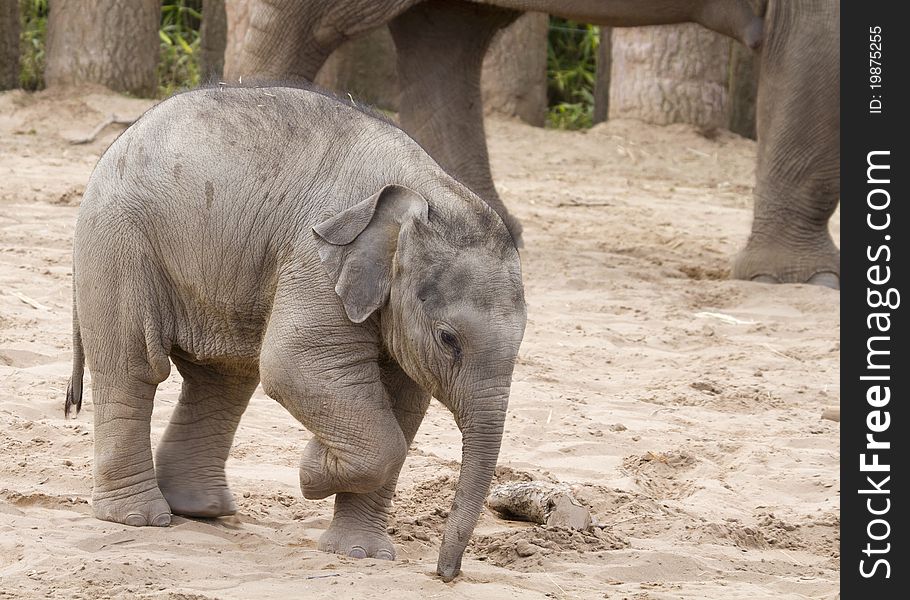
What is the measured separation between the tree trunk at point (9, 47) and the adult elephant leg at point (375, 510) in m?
8.34

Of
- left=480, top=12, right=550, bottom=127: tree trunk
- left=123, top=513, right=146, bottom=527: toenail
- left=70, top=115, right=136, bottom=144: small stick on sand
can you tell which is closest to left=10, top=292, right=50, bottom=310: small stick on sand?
left=123, top=513, right=146, bottom=527: toenail

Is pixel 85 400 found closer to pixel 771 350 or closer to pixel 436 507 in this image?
pixel 436 507

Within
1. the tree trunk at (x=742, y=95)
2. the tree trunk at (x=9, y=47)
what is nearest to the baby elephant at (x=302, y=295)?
the tree trunk at (x=9, y=47)

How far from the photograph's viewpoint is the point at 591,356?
20.6ft

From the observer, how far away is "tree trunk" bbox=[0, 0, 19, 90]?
1134 centimetres

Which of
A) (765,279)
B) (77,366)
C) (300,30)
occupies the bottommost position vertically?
(765,279)

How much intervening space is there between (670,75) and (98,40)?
442 cm

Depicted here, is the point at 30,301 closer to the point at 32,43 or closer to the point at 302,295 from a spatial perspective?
the point at 302,295

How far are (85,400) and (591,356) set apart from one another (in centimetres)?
210

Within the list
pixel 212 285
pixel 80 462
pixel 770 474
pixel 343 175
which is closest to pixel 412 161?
pixel 343 175

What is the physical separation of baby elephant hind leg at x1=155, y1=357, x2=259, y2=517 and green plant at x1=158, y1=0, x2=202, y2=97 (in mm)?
8694

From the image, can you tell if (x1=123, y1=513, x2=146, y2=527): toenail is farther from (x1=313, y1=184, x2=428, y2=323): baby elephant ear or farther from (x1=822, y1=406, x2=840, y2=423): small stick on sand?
(x1=822, y1=406, x2=840, y2=423): small stick on sand

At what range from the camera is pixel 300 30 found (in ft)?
25.4

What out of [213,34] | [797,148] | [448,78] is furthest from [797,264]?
[213,34]
